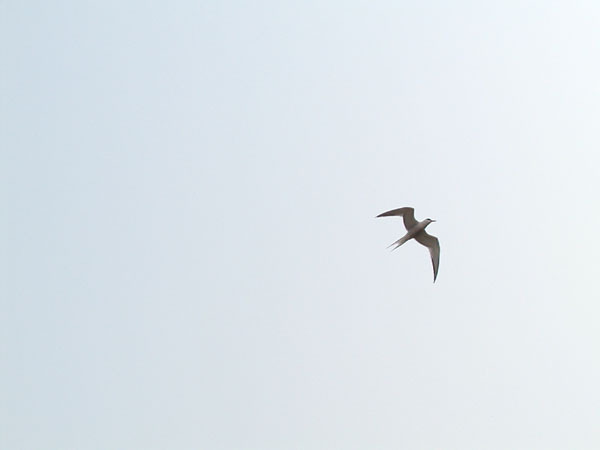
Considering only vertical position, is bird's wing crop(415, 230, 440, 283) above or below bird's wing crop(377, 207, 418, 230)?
below

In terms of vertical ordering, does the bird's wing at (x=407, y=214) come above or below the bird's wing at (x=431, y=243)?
above

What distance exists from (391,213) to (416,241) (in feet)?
10.9

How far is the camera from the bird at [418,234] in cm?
4416

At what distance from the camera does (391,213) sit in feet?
144

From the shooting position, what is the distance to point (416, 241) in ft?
151

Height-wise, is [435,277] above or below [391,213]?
below

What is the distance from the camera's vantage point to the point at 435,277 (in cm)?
4388

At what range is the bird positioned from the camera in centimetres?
4416

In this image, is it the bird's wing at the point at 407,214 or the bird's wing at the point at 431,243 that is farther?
the bird's wing at the point at 431,243

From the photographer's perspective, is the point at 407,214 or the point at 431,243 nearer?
the point at 407,214

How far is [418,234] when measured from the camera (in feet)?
149

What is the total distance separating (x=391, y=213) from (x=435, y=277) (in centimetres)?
476

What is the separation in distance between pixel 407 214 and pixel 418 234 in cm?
181

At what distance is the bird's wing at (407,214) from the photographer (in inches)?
1726
